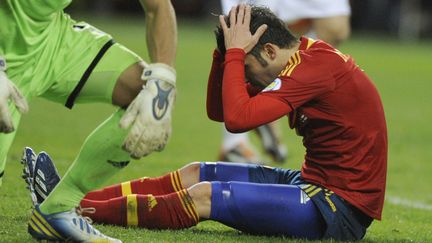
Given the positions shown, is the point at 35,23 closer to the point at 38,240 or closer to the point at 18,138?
the point at 38,240

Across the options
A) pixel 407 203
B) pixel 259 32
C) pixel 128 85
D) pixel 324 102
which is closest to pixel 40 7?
pixel 128 85

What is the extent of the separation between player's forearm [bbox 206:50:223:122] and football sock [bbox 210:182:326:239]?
551mm

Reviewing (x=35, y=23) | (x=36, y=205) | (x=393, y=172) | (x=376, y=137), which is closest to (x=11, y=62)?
(x=35, y=23)

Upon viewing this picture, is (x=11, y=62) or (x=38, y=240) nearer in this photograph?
(x=38, y=240)

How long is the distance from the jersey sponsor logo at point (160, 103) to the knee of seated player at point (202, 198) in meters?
0.76

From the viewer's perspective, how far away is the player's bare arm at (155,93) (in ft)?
14.2

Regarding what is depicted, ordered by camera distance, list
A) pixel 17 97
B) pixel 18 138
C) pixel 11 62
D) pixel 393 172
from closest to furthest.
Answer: pixel 17 97 < pixel 11 62 < pixel 393 172 < pixel 18 138

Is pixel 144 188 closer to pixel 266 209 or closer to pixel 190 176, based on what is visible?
pixel 190 176

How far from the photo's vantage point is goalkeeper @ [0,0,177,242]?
14.3ft

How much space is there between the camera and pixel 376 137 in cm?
511

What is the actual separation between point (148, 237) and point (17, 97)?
0.98m

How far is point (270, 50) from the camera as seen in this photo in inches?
199

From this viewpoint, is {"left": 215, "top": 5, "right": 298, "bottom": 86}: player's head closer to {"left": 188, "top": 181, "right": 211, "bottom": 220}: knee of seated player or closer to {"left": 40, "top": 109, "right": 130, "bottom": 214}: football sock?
{"left": 188, "top": 181, "right": 211, "bottom": 220}: knee of seated player

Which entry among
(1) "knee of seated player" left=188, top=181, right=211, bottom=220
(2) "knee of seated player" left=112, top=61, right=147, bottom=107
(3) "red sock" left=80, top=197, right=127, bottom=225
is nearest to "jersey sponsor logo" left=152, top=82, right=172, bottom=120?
(2) "knee of seated player" left=112, top=61, right=147, bottom=107
